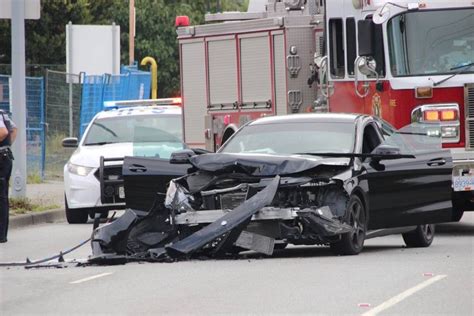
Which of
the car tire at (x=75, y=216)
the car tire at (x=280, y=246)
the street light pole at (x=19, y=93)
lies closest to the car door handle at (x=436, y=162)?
the car tire at (x=280, y=246)

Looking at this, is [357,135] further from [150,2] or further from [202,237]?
[150,2]

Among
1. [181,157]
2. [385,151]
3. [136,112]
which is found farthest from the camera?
[136,112]

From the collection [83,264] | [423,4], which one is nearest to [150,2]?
[423,4]

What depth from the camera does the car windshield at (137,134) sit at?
21219 mm

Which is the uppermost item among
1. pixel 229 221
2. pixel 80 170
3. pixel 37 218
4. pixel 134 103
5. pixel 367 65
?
pixel 367 65

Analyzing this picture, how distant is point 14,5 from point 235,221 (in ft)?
31.5

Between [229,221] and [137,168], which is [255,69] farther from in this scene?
[229,221]

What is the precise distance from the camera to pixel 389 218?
49.3ft

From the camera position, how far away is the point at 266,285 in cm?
1169

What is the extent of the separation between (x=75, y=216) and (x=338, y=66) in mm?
4882

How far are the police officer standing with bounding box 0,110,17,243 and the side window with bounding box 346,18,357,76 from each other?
182 inches

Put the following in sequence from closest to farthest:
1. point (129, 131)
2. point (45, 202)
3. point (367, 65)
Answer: point (367, 65)
point (129, 131)
point (45, 202)

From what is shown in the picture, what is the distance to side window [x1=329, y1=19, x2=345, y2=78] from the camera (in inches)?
754


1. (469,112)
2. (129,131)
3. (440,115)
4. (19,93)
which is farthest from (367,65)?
(19,93)
